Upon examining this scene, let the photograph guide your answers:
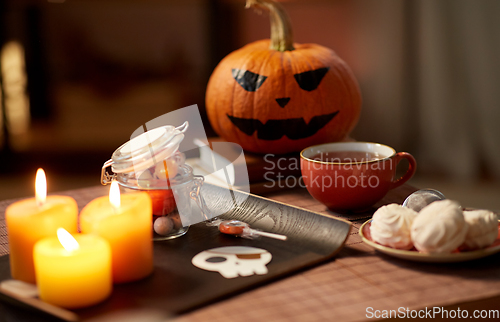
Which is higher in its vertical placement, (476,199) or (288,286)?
(288,286)

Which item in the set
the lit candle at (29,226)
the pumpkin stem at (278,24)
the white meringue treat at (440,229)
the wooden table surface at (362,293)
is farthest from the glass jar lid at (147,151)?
the pumpkin stem at (278,24)

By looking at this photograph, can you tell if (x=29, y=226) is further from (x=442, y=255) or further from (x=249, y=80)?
(x=249, y=80)

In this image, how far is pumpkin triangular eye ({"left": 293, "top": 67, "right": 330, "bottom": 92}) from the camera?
943 millimetres

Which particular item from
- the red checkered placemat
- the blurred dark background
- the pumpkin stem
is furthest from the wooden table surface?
the blurred dark background

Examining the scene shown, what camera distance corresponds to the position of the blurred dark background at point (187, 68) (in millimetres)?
1858

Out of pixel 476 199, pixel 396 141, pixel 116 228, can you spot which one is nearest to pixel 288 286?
pixel 116 228

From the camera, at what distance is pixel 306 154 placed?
773 millimetres

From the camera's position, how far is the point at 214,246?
63 centimetres

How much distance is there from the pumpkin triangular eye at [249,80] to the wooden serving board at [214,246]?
0.88 ft

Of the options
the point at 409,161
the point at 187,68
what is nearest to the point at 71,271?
the point at 409,161

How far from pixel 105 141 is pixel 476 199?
147 centimetres

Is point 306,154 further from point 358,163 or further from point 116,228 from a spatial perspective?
point 116,228

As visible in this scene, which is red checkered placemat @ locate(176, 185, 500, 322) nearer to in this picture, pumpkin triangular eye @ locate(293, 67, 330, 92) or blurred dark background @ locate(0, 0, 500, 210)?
pumpkin triangular eye @ locate(293, 67, 330, 92)

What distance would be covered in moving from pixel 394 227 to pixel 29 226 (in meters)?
0.41
